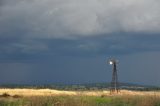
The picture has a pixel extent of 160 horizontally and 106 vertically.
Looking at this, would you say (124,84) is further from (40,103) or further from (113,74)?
(40,103)

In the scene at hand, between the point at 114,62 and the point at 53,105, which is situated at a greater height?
the point at 114,62

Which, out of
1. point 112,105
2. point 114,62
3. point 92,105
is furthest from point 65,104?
point 114,62

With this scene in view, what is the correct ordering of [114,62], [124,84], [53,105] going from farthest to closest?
[124,84] → [114,62] → [53,105]

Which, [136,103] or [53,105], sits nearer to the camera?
[53,105]

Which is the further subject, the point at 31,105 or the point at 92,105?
the point at 92,105

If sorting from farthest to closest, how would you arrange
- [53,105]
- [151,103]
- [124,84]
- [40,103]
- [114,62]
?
[124,84]
[114,62]
[151,103]
[40,103]
[53,105]

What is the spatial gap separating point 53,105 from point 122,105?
11057 mm

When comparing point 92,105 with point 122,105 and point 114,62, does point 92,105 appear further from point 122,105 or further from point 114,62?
point 114,62

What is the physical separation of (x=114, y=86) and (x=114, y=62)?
20.2 ft

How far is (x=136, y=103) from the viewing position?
42438 mm

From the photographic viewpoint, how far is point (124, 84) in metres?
Result: 169

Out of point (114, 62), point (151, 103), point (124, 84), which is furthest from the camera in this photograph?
point (124, 84)

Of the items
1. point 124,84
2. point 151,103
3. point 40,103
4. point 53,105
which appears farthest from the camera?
point 124,84

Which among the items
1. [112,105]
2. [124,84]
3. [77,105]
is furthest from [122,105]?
[124,84]
